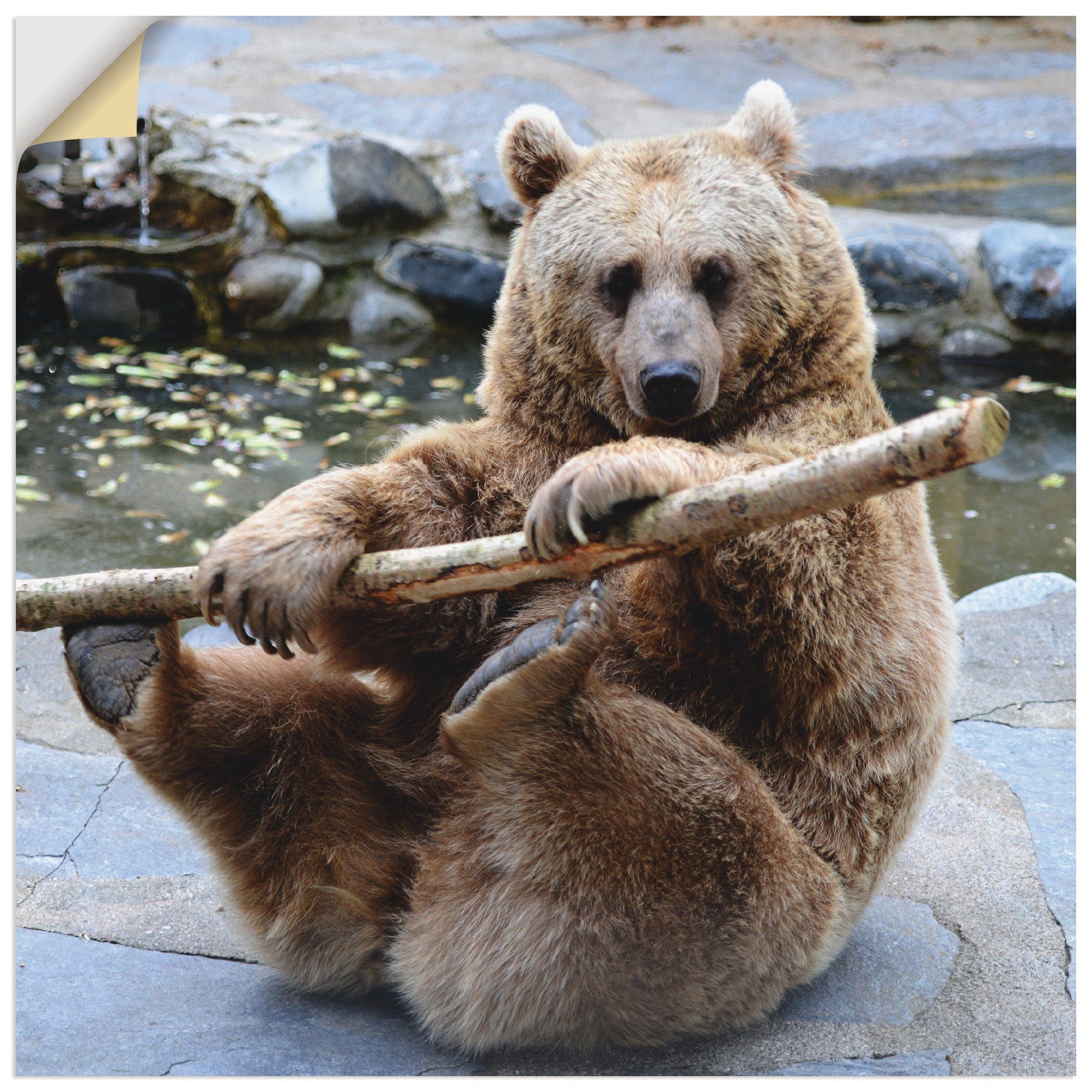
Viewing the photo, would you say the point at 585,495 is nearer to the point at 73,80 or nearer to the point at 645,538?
the point at 645,538

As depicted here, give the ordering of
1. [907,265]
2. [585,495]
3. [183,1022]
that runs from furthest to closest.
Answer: [907,265], [183,1022], [585,495]

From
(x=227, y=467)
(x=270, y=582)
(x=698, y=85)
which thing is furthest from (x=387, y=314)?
(x=270, y=582)

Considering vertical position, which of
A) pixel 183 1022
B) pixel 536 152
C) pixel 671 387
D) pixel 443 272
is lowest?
pixel 443 272

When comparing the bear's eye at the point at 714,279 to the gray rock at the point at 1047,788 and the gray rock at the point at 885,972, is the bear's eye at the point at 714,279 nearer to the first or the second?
the gray rock at the point at 885,972

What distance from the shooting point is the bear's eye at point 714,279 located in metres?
2.97

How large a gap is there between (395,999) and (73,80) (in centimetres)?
218

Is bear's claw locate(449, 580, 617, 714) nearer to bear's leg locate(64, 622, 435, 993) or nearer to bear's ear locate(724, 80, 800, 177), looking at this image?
bear's leg locate(64, 622, 435, 993)

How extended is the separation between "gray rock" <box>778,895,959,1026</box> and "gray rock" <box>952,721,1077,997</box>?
1.01ft

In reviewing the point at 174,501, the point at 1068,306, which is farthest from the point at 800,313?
the point at 1068,306

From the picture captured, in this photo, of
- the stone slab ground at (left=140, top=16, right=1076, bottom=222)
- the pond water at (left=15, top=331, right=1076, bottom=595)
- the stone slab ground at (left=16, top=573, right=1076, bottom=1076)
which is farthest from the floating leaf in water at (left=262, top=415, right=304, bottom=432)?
the stone slab ground at (left=16, top=573, right=1076, bottom=1076)

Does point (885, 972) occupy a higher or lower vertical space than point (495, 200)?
lower

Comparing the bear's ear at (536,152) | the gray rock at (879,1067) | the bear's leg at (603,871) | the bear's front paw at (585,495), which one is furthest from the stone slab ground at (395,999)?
the bear's ear at (536,152)

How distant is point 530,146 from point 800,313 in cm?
88

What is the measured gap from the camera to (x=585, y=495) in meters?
2.16
